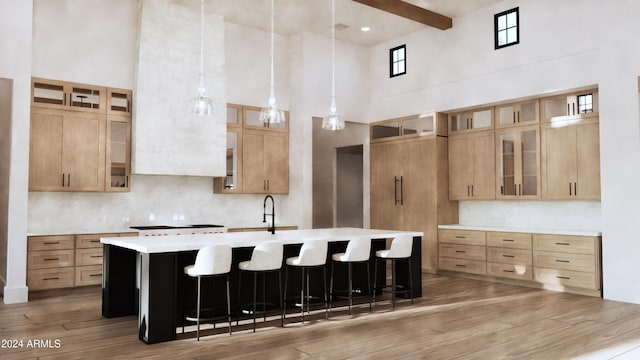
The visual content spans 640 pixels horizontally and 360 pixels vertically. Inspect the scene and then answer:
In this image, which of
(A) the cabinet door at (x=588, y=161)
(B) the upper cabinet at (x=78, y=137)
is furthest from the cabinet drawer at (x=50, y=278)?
(A) the cabinet door at (x=588, y=161)

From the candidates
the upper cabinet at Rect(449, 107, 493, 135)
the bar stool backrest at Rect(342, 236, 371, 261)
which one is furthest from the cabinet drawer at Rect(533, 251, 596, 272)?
the bar stool backrest at Rect(342, 236, 371, 261)

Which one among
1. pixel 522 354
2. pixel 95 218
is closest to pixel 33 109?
pixel 95 218

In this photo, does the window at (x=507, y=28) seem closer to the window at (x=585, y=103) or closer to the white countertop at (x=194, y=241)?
the window at (x=585, y=103)

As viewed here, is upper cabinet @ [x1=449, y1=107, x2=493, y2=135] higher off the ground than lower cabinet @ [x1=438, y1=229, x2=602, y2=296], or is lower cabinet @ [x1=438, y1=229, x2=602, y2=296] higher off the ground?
upper cabinet @ [x1=449, y1=107, x2=493, y2=135]

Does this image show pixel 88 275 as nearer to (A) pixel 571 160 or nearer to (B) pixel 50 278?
(B) pixel 50 278

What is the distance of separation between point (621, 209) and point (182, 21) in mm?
7025

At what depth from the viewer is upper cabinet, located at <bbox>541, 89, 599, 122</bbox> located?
7.32m

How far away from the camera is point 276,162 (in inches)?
372

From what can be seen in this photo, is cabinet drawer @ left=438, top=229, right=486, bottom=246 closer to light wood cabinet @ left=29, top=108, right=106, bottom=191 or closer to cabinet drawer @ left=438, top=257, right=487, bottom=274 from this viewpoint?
cabinet drawer @ left=438, top=257, right=487, bottom=274

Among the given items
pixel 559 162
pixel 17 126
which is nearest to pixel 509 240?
pixel 559 162

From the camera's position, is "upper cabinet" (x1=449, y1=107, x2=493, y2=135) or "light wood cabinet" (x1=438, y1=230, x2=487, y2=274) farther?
"upper cabinet" (x1=449, y1=107, x2=493, y2=135)

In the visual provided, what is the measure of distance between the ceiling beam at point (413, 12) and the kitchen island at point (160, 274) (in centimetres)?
378

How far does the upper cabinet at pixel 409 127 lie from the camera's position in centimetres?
928

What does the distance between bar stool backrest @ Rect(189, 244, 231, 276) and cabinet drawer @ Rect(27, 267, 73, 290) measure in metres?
3.32
